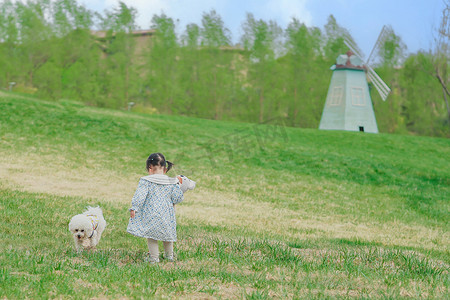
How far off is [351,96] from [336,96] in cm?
130

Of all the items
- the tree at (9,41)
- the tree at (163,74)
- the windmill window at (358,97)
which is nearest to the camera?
the windmill window at (358,97)

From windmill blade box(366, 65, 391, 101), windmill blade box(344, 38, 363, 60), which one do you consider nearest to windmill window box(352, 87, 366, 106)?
windmill blade box(366, 65, 391, 101)

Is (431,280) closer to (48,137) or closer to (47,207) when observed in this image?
(47,207)

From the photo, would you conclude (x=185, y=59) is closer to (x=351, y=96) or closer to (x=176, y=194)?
(x=351, y=96)

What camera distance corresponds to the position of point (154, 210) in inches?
248

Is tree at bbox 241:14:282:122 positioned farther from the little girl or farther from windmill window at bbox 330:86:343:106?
the little girl

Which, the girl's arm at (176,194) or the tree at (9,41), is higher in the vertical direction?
the tree at (9,41)

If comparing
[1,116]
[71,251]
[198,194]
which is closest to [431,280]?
[71,251]

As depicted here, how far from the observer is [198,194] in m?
16.1

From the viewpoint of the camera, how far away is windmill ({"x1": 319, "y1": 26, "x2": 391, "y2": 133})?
39.8m

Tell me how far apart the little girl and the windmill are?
35.0m

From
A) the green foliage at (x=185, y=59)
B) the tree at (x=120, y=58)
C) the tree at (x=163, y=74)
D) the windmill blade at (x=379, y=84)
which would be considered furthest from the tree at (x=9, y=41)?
the windmill blade at (x=379, y=84)

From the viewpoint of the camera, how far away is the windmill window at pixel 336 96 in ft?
131

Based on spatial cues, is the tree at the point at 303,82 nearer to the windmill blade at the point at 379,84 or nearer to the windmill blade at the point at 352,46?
the windmill blade at the point at 352,46
